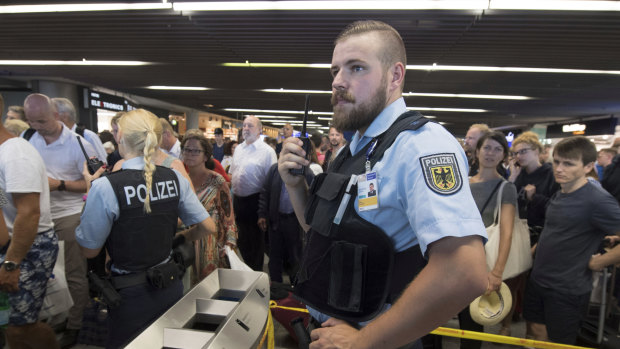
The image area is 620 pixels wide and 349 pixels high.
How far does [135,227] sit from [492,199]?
228 cm

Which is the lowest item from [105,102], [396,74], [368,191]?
[368,191]

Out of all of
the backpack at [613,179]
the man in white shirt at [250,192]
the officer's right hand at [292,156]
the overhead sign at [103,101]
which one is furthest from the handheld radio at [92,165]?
the overhead sign at [103,101]

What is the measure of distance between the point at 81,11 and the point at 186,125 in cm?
1417

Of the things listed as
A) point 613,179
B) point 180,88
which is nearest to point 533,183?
point 613,179

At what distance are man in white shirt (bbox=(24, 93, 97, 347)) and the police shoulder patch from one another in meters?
3.06

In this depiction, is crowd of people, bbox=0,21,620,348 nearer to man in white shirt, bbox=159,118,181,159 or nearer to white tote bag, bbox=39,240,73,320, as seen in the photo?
man in white shirt, bbox=159,118,181,159

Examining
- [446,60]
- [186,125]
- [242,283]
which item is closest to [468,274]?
[242,283]

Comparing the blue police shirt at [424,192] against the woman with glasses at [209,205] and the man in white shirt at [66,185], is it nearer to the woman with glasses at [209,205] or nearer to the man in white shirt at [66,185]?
the woman with glasses at [209,205]

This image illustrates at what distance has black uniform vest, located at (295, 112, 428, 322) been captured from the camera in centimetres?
85

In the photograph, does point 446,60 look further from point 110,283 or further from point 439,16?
point 110,283

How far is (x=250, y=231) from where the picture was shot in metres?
4.02

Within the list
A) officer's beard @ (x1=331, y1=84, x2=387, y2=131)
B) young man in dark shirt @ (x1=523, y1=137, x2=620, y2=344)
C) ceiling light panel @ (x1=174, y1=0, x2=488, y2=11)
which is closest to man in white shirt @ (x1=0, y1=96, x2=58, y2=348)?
officer's beard @ (x1=331, y1=84, x2=387, y2=131)

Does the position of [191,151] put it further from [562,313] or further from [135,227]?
[562,313]

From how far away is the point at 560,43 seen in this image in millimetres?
5320
